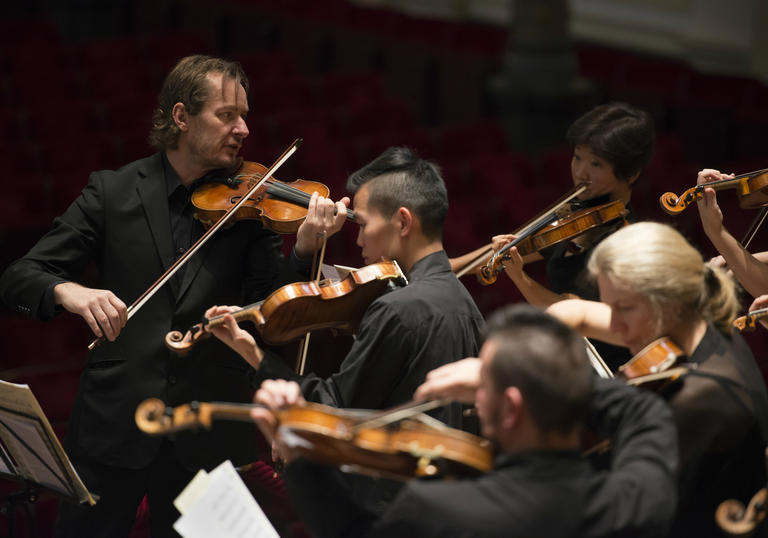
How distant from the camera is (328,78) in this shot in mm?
8016

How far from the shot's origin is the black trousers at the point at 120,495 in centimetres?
270

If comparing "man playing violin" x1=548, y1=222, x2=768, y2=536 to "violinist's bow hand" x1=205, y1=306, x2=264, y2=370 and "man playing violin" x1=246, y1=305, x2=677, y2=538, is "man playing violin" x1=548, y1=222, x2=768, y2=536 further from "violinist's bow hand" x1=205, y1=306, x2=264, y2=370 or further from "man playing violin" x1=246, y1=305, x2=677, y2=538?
"violinist's bow hand" x1=205, y1=306, x2=264, y2=370

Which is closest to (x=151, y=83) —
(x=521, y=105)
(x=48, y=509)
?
(x=521, y=105)

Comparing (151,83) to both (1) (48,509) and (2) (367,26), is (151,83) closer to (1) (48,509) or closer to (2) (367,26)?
(2) (367,26)

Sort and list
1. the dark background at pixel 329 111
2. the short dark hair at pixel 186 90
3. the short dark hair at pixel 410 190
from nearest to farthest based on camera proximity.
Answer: the short dark hair at pixel 410 190
the short dark hair at pixel 186 90
the dark background at pixel 329 111

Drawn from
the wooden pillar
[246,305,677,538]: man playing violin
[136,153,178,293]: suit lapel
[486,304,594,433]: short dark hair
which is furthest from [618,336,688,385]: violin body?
the wooden pillar

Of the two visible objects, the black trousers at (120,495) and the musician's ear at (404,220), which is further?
the black trousers at (120,495)

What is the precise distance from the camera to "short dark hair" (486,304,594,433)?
1.76 metres

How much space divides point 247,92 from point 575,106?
16.6 feet

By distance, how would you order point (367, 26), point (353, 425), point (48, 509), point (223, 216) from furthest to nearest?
point (367, 26) → point (48, 509) → point (223, 216) → point (353, 425)

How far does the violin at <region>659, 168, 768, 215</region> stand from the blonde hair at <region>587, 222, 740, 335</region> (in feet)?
2.08

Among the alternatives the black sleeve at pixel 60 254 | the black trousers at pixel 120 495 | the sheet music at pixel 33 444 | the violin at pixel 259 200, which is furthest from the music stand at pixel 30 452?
the violin at pixel 259 200

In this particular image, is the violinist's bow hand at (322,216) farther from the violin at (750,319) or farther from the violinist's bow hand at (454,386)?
the violin at (750,319)

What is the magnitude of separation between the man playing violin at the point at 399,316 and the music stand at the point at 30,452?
49cm
